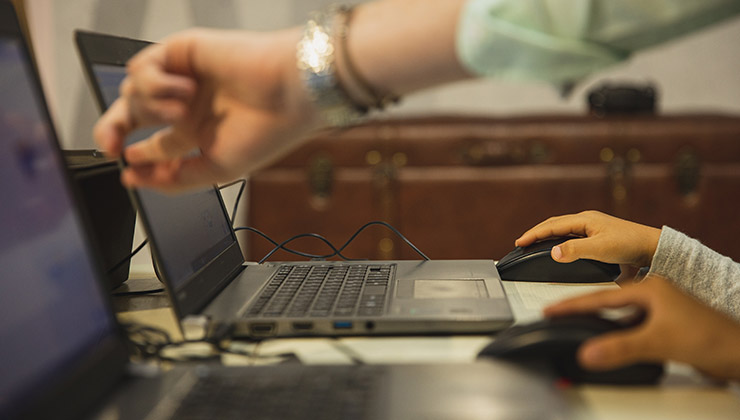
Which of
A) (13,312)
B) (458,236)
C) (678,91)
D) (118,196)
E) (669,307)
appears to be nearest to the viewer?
(13,312)

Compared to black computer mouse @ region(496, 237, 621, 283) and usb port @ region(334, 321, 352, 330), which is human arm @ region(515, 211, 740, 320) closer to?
black computer mouse @ region(496, 237, 621, 283)

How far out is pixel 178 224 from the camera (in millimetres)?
780

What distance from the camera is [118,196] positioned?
926 mm

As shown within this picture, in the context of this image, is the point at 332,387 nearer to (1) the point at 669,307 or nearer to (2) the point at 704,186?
(1) the point at 669,307

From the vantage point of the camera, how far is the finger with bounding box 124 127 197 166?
1.91 ft

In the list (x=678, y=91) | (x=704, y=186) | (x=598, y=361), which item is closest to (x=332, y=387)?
(x=598, y=361)

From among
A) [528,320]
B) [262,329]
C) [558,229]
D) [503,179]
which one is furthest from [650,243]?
[503,179]

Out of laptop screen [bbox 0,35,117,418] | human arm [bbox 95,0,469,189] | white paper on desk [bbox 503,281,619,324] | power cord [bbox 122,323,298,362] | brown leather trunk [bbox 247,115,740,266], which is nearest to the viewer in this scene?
laptop screen [bbox 0,35,117,418]

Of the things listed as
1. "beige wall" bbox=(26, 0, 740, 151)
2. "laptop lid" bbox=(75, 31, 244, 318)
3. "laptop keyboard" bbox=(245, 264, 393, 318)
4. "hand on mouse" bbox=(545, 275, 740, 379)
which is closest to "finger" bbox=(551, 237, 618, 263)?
"laptop keyboard" bbox=(245, 264, 393, 318)

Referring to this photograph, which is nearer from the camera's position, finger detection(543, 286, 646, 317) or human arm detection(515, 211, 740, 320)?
finger detection(543, 286, 646, 317)

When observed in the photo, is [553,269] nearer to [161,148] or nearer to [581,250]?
[581,250]

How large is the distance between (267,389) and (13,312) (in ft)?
0.65

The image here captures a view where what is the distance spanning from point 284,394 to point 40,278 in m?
0.20

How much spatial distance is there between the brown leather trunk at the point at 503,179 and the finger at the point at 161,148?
132 centimetres
